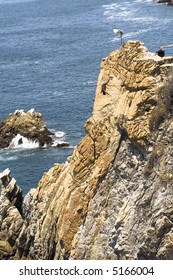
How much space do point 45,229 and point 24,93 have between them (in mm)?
70631

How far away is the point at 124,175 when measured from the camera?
118ft

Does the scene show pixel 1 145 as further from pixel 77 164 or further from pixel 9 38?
pixel 9 38

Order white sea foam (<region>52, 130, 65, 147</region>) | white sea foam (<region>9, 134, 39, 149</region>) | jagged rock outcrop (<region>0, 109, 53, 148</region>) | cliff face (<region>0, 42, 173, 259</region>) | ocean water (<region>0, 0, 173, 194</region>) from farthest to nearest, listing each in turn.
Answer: jagged rock outcrop (<region>0, 109, 53, 148</region>) → white sea foam (<region>9, 134, 39, 149</region>) → white sea foam (<region>52, 130, 65, 147</region>) → ocean water (<region>0, 0, 173, 194</region>) → cliff face (<region>0, 42, 173, 259</region>)

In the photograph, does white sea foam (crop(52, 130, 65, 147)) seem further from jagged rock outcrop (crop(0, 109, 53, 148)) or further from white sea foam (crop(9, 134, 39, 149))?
white sea foam (crop(9, 134, 39, 149))

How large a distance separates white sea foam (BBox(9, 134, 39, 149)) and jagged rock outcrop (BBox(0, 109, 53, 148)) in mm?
164

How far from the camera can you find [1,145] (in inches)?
3556

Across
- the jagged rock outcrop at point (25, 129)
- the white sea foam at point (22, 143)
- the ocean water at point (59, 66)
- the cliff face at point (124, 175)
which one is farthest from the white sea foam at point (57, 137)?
the cliff face at point (124, 175)

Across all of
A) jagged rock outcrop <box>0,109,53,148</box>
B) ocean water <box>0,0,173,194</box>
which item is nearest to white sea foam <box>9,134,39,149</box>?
jagged rock outcrop <box>0,109,53,148</box>

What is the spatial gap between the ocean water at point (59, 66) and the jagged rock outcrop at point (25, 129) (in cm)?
195

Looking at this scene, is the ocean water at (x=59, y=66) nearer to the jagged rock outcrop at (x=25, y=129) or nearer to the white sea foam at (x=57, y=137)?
the white sea foam at (x=57, y=137)

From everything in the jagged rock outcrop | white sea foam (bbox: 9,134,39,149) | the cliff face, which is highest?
the cliff face

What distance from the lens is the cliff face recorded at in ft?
109

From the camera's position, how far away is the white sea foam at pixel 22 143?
89125 millimetres

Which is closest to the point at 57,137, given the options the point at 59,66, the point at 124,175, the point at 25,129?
the point at 25,129
